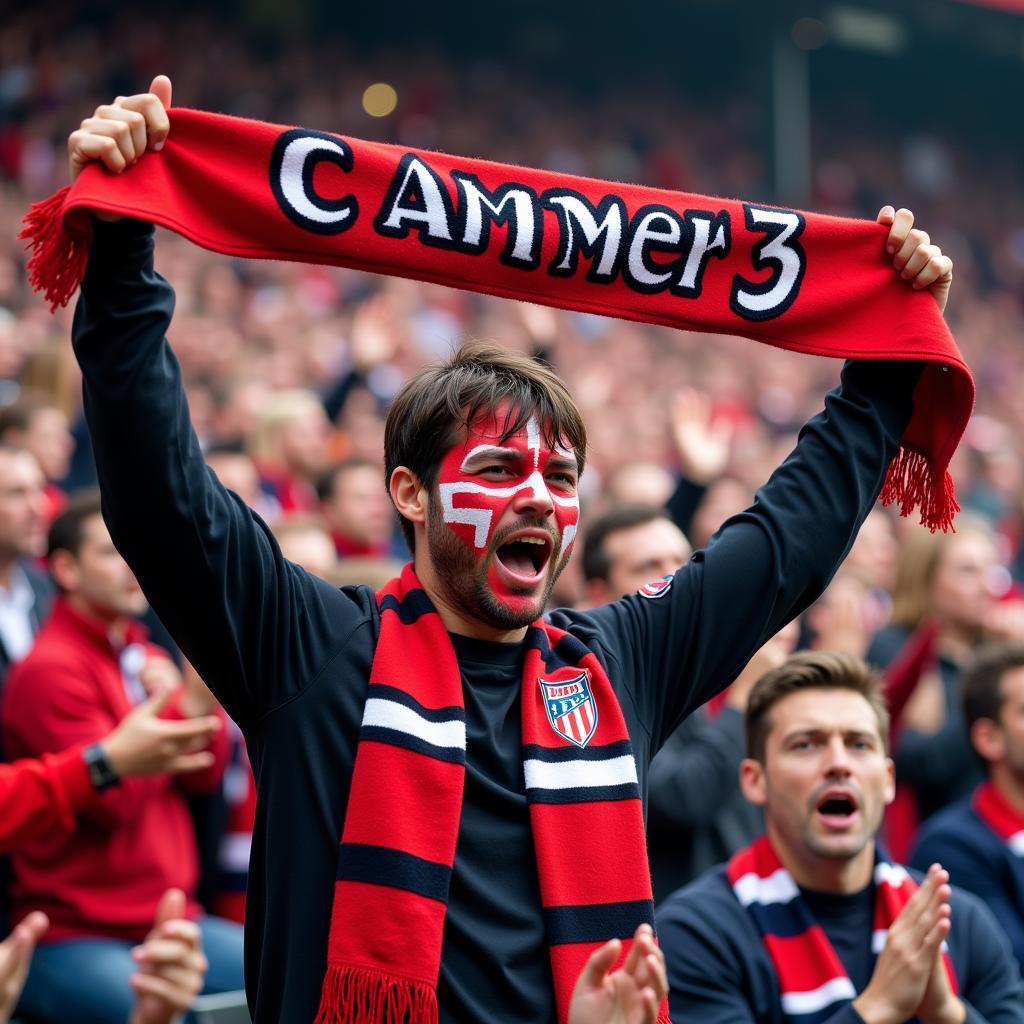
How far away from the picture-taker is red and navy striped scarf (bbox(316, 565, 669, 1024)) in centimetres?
206

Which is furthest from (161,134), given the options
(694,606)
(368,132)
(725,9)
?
(725,9)

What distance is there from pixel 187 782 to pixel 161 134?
7.60 ft

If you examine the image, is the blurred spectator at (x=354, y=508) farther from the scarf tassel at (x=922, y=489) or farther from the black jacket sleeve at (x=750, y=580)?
the black jacket sleeve at (x=750, y=580)

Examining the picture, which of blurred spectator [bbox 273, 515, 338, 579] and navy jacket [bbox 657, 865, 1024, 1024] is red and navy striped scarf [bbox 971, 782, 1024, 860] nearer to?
navy jacket [bbox 657, 865, 1024, 1024]

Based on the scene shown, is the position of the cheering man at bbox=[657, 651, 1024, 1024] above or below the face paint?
below

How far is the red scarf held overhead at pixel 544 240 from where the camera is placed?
2348mm

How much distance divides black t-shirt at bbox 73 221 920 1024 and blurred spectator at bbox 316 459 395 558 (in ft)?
10.6

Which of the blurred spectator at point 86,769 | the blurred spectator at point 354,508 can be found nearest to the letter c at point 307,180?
the blurred spectator at point 86,769

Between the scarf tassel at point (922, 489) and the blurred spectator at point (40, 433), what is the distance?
2916mm

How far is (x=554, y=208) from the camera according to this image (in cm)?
259

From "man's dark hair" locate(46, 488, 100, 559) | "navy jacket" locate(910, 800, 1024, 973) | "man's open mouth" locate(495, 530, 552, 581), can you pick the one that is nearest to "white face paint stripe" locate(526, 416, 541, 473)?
"man's open mouth" locate(495, 530, 552, 581)

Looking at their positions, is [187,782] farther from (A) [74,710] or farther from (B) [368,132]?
(B) [368,132]

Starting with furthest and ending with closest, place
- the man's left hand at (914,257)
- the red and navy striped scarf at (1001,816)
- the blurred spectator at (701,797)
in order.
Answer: the red and navy striped scarf at (1001,816) < the blurred spectator at (701,797) < the man's left hand at (914,257)

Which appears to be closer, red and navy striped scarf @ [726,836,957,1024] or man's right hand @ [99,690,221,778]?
red and navy striped scarf @ [726,836,957,1024]
